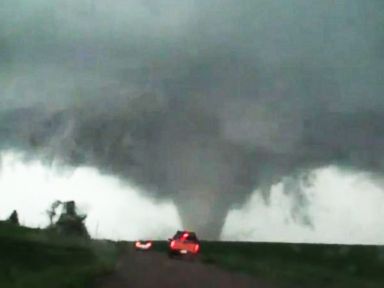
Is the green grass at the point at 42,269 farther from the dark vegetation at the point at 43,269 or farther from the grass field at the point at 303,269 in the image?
the grass field at the point at 303,269

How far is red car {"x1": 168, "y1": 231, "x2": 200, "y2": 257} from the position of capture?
54812 millimetres

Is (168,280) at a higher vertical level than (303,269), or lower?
lower

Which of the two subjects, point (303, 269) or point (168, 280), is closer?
point (168, 280)

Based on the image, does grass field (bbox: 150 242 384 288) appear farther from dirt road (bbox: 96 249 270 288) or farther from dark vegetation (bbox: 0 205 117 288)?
dark vegetation (bbox: 0 205 117 288)

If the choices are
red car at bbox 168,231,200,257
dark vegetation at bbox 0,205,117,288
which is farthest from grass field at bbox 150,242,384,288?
dark vegetation at bbox 0,205,117,288

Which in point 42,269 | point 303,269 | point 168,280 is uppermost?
point 303,269

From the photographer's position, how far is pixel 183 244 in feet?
181

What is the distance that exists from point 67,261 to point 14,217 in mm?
71790

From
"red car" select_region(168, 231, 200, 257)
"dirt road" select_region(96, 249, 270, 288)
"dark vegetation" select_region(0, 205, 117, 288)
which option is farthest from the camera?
"red car" select_region(168, 231, 200, 257)

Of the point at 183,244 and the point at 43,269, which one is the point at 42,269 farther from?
the point at 183,244

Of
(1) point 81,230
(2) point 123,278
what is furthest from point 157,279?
(1) point 81,230

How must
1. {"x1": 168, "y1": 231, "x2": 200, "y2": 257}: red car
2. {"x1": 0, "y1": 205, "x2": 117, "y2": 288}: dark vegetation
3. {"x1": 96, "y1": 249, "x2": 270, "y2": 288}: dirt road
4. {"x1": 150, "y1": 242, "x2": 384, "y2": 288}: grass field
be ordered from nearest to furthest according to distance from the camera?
1. {"x1": 0, "y1": 205, "x2": 117, "y2": 288}: dark vegetation
2. {"x1": 96, "y1": 249, "x2": 270, "y2": 288}: dirt road
3. {"x1": 150, "y1": 242, "x2": 384, "y2": 288}: grass field
4. {"x1": 168, "y1": 231, "x2": 200, "y2": 257}: red car

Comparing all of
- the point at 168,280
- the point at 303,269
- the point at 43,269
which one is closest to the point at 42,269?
the point at 43,269

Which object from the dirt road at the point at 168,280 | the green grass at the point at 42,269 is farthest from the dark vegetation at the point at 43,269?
the dirt road at the point at 168,280
